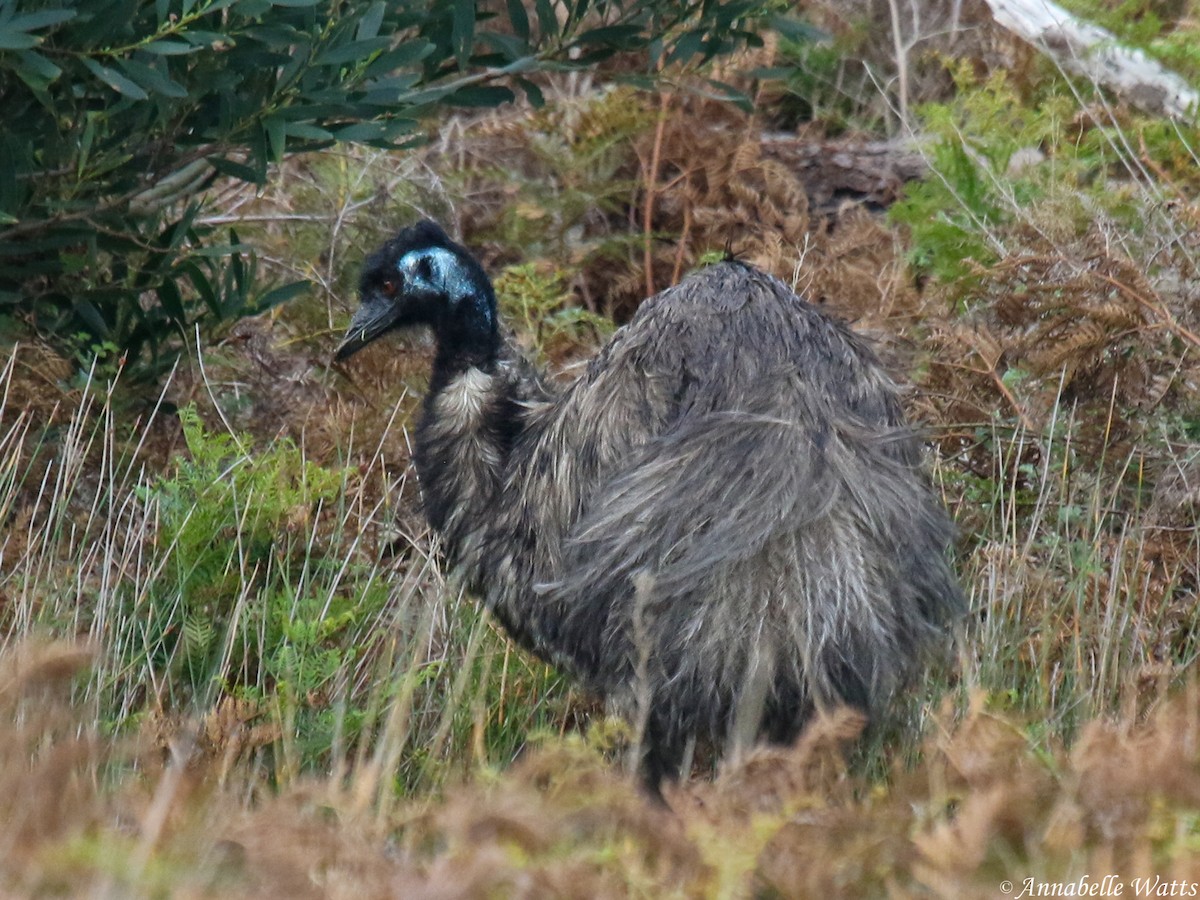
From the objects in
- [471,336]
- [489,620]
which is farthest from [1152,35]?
[489,620]

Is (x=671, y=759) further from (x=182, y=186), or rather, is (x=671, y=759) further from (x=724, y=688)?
(x=182, y=186)

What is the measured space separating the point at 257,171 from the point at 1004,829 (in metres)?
3.18

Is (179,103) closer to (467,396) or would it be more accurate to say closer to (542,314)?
(467,396)

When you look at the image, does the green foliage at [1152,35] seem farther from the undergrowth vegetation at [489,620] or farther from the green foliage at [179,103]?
the green foliage at [179,103]

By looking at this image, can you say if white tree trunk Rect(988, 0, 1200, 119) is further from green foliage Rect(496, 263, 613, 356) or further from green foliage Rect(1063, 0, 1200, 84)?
green foliage Rect(496, 263, 613, 356)

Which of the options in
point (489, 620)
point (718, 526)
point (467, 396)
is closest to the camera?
point (718, 526)

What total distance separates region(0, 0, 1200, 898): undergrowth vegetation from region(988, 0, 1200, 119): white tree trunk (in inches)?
6.1

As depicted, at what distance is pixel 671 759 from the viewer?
15.0ft

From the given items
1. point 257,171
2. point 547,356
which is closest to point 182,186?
point 257,171

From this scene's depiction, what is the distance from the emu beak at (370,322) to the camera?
213 inches

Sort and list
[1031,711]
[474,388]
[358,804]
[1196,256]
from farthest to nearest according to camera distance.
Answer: [1196,256] < [474,388] < [1031,711] < [358,804]

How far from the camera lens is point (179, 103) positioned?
5227mm

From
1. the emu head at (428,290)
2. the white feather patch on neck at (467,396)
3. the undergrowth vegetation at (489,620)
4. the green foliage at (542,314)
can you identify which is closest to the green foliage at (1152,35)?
the undergrowth vegetation at (489,620)

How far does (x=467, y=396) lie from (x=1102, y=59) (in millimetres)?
3748
